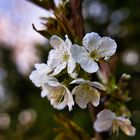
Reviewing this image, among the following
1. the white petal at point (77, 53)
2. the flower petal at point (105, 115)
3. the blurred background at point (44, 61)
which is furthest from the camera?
the blurred background at point (44, 61)

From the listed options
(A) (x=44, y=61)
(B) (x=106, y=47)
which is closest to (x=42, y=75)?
(B) (x=106, y=47)

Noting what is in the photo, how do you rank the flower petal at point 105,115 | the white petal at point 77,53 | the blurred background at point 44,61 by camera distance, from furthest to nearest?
1. the blurred background at point 44,61
2. the flower petal at point 105,115
3. the white petal at point 77,53

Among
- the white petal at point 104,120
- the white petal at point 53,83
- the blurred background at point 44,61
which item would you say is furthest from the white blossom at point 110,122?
the blurred background at point 44,61

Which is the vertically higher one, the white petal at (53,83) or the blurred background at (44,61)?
the white petal at (53,83)

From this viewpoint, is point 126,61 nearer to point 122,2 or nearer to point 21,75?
point 122,2

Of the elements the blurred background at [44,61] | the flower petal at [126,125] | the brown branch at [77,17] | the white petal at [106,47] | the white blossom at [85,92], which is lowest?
the blurred background at [44,61]

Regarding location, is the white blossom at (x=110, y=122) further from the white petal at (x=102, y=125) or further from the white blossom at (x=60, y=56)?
the white blossom at (x=60, y=56)

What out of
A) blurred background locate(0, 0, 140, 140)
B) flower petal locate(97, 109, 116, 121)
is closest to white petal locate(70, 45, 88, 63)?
flower petal locate(97, 109, 116, 121)

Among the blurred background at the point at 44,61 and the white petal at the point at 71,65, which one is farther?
the blurred background at the point at 44,61
